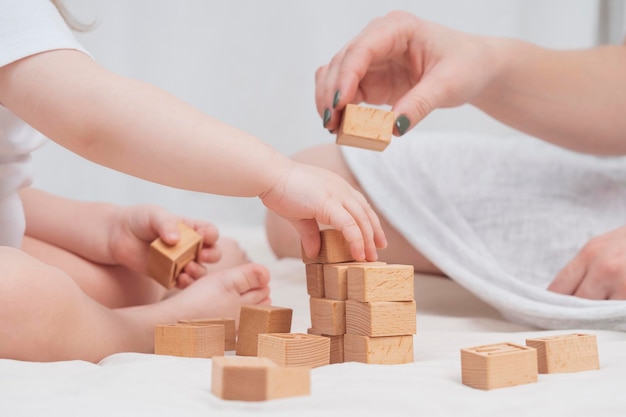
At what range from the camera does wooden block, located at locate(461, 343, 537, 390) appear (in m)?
0.77

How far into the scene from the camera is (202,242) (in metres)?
1.40

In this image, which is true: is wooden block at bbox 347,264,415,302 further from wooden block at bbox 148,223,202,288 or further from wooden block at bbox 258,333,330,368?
wooden block at bbox 148,223,202,288

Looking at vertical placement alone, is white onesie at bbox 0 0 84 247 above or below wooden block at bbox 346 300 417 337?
above

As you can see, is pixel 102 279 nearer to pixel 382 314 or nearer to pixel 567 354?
pixel 382 314

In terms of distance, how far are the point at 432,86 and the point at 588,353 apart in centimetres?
53

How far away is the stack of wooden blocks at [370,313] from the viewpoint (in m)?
0.89

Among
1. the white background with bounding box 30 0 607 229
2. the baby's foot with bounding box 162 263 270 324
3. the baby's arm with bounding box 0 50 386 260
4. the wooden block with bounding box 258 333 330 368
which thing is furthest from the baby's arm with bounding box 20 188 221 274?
the white background with bounding box 30 0 607 229

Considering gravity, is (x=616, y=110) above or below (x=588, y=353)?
above

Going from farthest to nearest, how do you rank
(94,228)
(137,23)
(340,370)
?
1. (137,23)
2. (94,228)
3. (340,370)

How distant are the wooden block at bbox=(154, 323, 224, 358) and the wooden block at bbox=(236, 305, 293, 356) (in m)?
0.05

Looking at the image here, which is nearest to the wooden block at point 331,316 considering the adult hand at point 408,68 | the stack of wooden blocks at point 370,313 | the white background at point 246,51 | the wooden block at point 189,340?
the stack of wooden blocks at point 370,313

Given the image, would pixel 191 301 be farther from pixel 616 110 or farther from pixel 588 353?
pixel 616 110

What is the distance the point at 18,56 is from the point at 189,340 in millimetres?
400

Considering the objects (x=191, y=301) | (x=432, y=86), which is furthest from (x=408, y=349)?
(x=432, y=86)
